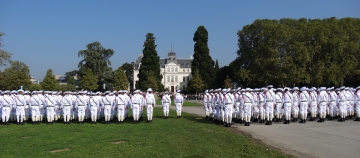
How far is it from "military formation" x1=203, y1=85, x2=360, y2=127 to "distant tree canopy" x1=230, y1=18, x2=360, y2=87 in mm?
27143

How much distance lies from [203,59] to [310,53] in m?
32.7

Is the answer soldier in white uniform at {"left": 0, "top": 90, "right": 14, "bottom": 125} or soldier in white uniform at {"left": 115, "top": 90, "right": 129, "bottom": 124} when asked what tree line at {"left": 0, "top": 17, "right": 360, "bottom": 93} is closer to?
soldier in white uniform at {"left": 0, "top": 90, "right": 14, "bottom": 125}

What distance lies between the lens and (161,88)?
81562 mm

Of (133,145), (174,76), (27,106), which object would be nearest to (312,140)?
(133,145)

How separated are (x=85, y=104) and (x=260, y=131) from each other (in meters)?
11.1

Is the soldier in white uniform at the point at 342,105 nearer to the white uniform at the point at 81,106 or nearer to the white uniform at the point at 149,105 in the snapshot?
the white uniform at the point at 149,105

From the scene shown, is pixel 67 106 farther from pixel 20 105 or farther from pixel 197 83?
pixel 197 83

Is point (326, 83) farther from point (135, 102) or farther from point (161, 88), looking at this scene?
point (161, 88)

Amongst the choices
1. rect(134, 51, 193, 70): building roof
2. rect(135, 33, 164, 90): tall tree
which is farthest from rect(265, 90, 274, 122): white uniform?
rect(134, 51, 193, 70): building roof

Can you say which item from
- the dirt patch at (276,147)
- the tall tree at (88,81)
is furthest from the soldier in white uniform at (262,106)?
the tall tree at (88,81)

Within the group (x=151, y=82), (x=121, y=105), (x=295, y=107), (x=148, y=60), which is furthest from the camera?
(x=148, y=60)

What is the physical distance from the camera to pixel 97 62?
251 feet

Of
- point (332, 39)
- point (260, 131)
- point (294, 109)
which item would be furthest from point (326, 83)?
point (260, 131)

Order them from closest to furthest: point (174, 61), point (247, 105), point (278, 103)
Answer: point (247, 105)
point (278, 103)
point (174, 61)
